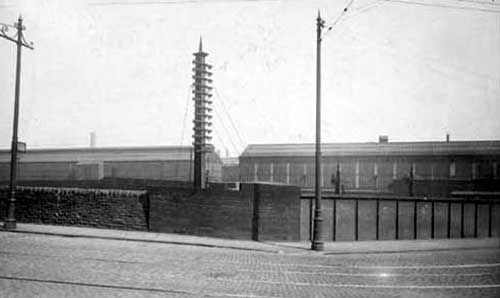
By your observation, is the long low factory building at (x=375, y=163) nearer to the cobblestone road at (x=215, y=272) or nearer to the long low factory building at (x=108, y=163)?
the long low factory building at (x=108, y=163)

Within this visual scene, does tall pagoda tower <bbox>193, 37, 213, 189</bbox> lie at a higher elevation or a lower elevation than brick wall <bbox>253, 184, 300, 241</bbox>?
higher

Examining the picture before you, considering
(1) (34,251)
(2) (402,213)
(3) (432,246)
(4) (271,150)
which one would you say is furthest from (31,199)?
(4) (271,150)

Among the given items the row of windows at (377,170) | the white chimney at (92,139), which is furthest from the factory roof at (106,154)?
the white chimney at (92,139)

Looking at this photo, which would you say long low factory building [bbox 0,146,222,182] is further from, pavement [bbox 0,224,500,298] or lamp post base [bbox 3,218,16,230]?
pavement [bbox 0,224,500,298]

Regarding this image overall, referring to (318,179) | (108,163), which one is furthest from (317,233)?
(108,163)

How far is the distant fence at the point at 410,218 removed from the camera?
29844mm

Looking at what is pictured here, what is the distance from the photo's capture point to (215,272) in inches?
488

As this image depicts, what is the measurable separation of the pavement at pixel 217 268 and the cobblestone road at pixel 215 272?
0.08 ft

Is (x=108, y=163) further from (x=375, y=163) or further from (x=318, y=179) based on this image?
(x=318, y=179)

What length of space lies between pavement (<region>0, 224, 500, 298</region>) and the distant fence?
9077 millimetres

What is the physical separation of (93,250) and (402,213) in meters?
21.6

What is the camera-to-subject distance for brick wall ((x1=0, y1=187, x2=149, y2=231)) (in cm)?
2230

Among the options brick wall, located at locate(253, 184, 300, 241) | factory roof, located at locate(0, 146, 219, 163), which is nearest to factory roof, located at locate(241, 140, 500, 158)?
factory roof, located at locate(0, 146, 219, 163)

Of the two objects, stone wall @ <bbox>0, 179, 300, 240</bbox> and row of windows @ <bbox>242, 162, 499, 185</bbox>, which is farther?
row of windows @ <bbox>242, 162, 499, 185</bbox>
